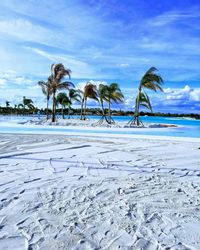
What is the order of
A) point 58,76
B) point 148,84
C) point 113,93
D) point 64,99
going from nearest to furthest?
point 148,84 → point 58,76 → point 113,93 → point 64,99

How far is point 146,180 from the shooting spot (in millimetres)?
3928

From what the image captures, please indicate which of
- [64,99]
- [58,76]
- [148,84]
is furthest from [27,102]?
[148,84]

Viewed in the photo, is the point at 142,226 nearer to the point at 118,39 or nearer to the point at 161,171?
the point at 161,171

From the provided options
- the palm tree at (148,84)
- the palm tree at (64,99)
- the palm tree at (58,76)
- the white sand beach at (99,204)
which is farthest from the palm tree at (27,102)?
the white sand beach at (99,204)

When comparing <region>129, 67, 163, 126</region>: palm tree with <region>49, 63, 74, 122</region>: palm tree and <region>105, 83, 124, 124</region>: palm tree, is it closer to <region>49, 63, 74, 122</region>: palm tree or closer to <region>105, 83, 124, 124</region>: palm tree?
<region>105, 83, 124, 124</region>: palm tree

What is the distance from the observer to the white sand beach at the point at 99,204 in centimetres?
219

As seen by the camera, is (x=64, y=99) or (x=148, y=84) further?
(x=64, y=99)

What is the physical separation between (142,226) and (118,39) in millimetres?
12988

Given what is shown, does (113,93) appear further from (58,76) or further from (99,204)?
(99,204)

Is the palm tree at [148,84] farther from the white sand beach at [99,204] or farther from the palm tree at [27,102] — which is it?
the palm tree at [27,102]

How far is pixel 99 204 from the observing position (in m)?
2.94

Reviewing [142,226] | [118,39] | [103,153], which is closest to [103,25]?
[118,39]

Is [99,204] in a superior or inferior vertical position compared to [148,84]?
inferior

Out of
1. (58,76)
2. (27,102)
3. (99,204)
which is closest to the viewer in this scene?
(99,204)
